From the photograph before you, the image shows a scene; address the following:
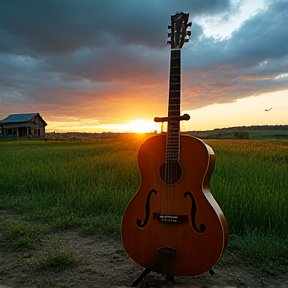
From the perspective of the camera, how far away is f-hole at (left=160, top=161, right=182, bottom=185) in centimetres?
233

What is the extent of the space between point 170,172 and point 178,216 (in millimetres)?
359

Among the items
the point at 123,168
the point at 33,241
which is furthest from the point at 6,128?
the point at 33,241

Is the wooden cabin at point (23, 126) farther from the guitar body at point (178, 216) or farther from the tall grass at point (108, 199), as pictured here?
the guitar body at point (178, 216)

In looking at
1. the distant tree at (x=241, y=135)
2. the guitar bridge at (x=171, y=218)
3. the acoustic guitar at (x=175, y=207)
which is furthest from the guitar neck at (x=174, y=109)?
the distant tree at (x=241, y=135)

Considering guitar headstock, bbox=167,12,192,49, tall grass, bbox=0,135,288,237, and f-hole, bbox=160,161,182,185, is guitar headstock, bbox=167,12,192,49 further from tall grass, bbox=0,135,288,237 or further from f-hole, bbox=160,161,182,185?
tall grass, bbox=0,135,288,237

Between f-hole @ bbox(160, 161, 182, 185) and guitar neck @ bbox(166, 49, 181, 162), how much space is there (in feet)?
0.20

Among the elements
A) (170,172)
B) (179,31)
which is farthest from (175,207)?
(179,31)

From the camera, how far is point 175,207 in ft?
7.43

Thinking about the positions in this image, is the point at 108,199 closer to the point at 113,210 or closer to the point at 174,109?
the point at 113,210

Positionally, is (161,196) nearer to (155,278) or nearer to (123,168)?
(155,278)

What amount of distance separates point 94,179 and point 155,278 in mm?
3892

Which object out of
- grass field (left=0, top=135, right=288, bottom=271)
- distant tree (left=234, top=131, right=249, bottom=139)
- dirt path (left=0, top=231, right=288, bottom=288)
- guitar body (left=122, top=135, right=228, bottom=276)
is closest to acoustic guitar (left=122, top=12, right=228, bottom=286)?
guitar body (left=122, top=135, right=228, bottom=276)

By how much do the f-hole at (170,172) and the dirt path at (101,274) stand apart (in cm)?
87

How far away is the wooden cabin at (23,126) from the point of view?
35.8 meters
